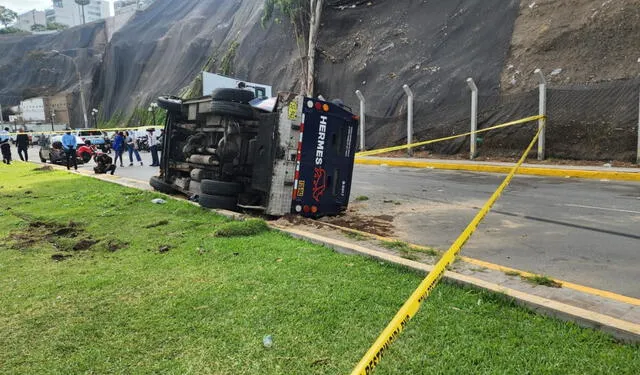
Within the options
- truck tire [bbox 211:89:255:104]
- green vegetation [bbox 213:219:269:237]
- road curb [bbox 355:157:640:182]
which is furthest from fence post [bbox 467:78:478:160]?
green vegetation [bbox 213:219:269:237]

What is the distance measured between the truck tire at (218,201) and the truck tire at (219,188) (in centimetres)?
6

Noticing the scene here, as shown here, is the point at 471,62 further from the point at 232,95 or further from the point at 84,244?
the point at 84,244

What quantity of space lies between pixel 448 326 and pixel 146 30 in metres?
77.1

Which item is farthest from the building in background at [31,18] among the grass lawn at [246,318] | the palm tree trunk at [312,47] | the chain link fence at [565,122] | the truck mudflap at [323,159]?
the grass lawn at [246,318]

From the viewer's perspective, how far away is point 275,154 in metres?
6.91

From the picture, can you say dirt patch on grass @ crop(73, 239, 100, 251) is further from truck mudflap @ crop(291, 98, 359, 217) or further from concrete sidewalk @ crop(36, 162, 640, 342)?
concrete sidewalk @ crop(36, 162, 640, 342)

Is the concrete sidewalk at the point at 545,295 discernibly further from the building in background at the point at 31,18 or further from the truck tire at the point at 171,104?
the building in background at the point at 31,18

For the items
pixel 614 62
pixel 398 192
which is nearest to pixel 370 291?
pixel 398 192

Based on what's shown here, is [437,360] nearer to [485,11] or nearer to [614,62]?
[614,62]

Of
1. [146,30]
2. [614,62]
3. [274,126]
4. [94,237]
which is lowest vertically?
[94,237]

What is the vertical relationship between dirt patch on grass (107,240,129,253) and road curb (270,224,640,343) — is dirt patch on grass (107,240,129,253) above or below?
below

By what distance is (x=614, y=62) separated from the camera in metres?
17.6

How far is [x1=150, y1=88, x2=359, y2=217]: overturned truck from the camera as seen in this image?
696 cm

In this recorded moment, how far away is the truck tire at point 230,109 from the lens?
285 inches
